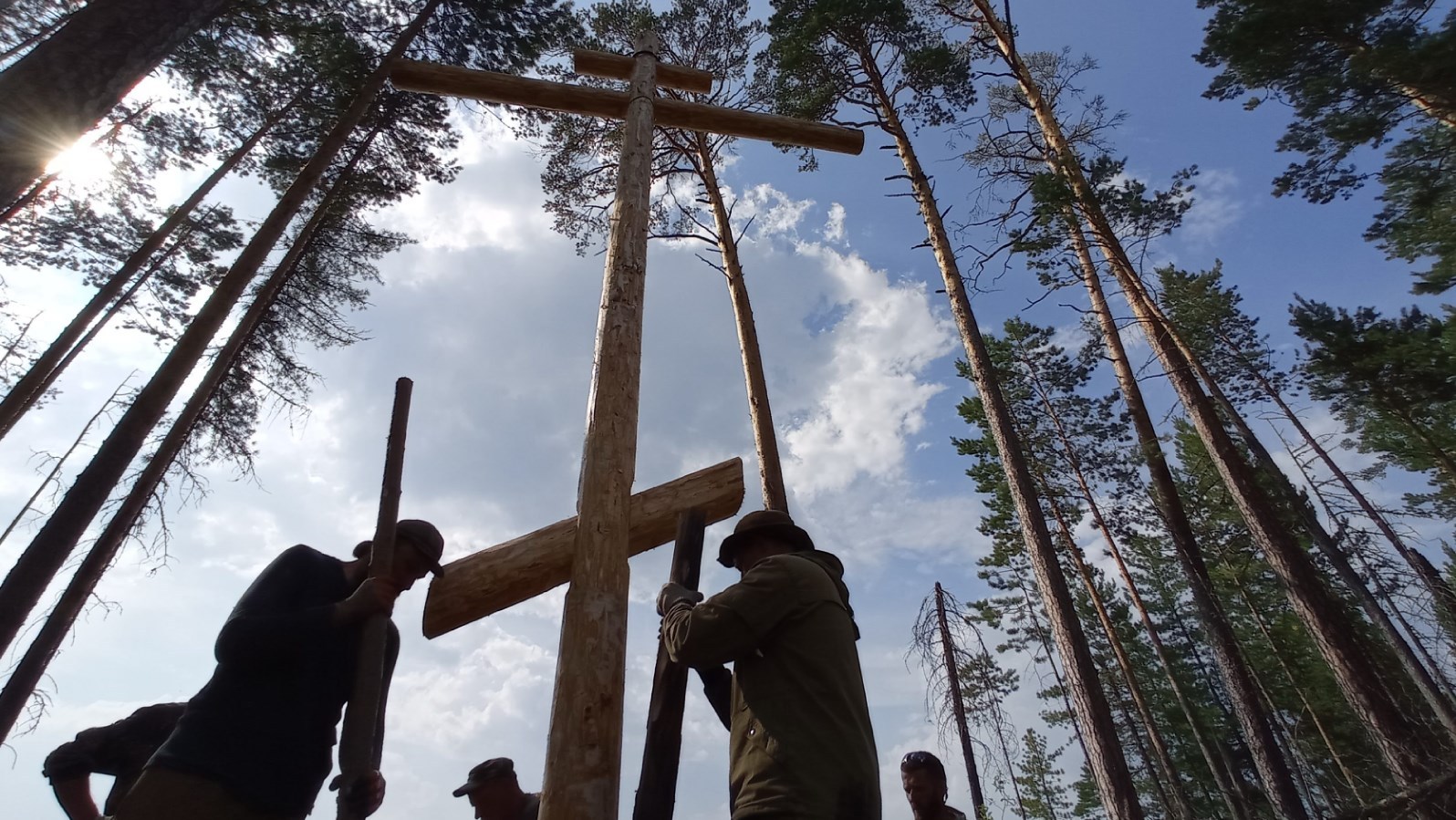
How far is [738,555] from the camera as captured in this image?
2.73 m

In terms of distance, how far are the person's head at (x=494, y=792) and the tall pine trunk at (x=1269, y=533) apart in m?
8.73

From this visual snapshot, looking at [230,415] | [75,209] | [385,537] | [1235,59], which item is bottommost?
[385,537]

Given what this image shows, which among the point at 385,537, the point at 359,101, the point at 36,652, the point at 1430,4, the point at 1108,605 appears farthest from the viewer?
the point at 1108,605

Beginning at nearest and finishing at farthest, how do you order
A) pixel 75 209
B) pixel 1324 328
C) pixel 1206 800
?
pixel 75 209 → pixel 1324 328 → pixel 1206 800

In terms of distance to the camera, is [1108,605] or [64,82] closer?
[64,82]

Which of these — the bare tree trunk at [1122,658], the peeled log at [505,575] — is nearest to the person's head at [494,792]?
the peeled log at [505,575]

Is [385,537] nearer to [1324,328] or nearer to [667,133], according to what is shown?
[667,133]

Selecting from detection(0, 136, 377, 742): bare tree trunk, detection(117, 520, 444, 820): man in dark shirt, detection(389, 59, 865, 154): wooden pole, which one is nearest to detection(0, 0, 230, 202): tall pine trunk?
detection(389, 59, 865, 154): wooden pole

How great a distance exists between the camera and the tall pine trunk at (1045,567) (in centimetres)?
614

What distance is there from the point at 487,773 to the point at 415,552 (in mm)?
2864

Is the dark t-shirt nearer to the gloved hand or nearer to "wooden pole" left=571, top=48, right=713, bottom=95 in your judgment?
the gloved hand

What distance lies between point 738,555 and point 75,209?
41.3ft

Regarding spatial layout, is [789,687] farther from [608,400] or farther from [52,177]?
[52,177]

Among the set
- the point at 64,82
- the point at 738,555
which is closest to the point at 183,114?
the point at 64,82
